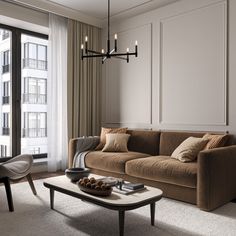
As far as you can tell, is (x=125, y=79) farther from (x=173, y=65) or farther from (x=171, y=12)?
(x=171, y=12)

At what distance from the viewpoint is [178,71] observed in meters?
4.28

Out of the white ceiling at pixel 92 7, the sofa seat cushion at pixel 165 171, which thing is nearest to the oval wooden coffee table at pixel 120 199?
the sofa seat cushion at pixel 165 171

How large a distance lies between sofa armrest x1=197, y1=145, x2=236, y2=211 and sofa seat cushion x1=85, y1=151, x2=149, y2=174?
45.0 inches

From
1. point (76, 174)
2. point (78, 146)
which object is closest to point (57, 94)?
point (78, 146)

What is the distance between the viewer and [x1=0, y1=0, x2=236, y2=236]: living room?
265 cm

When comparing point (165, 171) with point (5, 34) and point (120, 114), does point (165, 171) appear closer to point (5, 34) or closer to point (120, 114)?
point (120, 114)

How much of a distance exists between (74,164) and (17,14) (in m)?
2.57

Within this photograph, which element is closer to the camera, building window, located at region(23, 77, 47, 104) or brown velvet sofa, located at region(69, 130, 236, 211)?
brown velvet sofa, located at region(69, 130, 236, 211)

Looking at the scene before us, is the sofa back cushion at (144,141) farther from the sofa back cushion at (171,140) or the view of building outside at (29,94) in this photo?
the view of building outside at (29,94)

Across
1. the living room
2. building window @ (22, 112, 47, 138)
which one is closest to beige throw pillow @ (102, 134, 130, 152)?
the living room

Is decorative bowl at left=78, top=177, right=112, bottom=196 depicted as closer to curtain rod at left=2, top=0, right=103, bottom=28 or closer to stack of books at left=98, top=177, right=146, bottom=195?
stack of books at left=98, top=177, right=146, bottom=195

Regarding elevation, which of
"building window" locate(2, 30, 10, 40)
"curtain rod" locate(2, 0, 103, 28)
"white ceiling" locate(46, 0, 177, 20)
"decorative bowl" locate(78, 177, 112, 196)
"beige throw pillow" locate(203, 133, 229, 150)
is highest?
"white ceiling" locate(46, 0, 177, 20)

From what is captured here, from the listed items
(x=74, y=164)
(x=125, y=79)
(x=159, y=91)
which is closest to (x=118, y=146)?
(x=74, y=164)

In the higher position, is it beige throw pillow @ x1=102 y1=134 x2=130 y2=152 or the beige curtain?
the beige curtain
